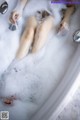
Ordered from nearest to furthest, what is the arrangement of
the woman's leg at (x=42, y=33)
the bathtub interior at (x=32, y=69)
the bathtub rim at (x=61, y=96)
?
the bathtub rim at (x=61, y=96) → the bathtub interior at (x=32, y=69) → the woman's leg at (x=42, y=33)

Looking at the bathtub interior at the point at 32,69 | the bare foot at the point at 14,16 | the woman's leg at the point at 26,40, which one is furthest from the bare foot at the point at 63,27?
the bare foot at the point at 14,16

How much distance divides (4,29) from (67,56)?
1.34 feet

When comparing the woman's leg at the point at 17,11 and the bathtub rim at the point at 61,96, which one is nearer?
the bathtub rim at the point at 61,96

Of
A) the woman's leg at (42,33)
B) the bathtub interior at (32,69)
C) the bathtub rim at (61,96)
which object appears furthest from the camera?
the woman's leg at (42,33)

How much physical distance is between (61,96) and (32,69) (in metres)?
0.26

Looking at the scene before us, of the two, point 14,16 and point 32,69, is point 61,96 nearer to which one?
point 32,69

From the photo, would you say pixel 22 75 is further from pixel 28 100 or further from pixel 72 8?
pixel 72 8

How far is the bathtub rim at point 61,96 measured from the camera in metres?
1.02

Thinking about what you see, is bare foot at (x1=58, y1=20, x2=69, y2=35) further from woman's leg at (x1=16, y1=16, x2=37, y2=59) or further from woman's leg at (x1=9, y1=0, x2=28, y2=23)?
woman's leg at (x1=9, y1=0, x2=28, y2=23)

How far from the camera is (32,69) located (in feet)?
4.09

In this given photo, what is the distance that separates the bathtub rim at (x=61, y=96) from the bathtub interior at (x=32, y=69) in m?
0.04

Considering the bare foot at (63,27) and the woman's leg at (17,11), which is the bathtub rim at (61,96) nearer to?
the bare foot at (63,27)

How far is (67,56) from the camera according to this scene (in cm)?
125

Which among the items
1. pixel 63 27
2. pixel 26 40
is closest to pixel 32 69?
pixel 26 40
